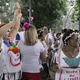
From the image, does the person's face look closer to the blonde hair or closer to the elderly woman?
the elderly woman

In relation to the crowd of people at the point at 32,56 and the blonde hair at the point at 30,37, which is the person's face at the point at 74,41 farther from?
the blonde hair at the point at 30,37

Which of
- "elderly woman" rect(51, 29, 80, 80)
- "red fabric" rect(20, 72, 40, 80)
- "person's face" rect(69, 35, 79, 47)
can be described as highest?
"person's face" rect(69, 35, 79, 47)

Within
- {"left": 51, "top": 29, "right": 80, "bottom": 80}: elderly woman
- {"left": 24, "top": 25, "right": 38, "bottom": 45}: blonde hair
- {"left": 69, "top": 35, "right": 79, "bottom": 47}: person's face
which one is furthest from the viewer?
{"left": 24, "top": 25, "right": 38, "bottom": 45}: blonde hair

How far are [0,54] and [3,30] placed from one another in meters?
0.47

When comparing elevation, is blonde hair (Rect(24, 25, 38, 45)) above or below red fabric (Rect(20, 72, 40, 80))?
above

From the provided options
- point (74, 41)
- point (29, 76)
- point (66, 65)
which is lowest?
point (29, 76)

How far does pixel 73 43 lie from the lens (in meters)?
3.09

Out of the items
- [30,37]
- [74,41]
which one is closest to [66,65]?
[74,41]

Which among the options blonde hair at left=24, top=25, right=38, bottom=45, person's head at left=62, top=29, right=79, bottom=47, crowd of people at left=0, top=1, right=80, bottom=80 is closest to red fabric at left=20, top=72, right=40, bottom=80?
crowd of people at left=0, top=1, right=80, bottom=80

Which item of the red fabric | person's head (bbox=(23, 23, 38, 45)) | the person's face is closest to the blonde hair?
person's head (bbox=(23, 23, 38, 45))

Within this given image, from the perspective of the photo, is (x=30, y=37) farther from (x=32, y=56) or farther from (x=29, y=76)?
(x=29, y=76)

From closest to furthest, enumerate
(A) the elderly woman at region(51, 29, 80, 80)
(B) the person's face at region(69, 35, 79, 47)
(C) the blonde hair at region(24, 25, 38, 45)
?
(A) the elderly woman at region(51, 29, 80, 80), (B) the person's face at region(69, 35, 79, 47), (C) the blonde hair at region(24, 25, 38, 45)

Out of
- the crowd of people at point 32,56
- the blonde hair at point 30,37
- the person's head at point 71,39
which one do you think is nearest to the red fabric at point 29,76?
the crowd of people at point 32,56

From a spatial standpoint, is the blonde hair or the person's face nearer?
the person's face
